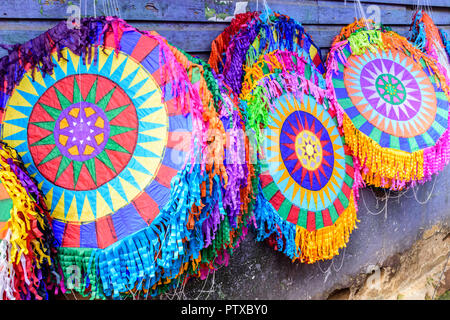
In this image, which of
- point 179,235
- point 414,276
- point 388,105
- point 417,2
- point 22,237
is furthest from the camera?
point 414,276

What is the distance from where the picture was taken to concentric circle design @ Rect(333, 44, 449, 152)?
2.13 metres

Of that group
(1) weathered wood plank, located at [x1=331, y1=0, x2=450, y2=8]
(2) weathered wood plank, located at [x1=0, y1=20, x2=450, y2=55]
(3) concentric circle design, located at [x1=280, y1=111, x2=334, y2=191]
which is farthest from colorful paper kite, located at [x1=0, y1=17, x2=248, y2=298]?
(1) weathered wood plank, located at [x1=331, y1=0, x2=450, y2=8]

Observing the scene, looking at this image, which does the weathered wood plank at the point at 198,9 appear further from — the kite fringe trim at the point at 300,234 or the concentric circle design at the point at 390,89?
the kite fringe trim at the point at 300,234

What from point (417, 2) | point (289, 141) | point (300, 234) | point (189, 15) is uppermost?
point (417, 2)

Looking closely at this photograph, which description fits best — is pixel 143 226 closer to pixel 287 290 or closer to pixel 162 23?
pixel 162 23

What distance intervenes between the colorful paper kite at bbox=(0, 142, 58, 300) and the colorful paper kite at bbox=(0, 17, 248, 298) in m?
0.06

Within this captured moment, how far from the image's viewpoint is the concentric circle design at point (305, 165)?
1.72 meters

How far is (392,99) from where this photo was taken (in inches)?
87.9

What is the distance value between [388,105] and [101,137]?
5.64 feet

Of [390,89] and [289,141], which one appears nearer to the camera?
[289,141]

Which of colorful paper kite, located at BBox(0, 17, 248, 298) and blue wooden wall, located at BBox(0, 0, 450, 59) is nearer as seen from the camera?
colorful paper kite, located at BBox(0, 17, 248, 298)

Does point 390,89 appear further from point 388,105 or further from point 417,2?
point 417,2

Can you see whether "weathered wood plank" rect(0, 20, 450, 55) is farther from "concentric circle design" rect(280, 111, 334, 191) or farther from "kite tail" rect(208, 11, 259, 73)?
"concentric circle design" rect(280, 111, 334, 191)

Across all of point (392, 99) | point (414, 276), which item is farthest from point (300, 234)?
point (414, 276)
